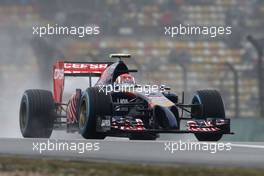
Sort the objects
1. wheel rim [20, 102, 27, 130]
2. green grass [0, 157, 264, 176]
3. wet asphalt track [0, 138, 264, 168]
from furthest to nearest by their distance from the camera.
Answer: wheel rim [20, 102, 27, 130] < wet asphalt track [0, 138, 264, 168] < green grass [0, 157, 264, 176]

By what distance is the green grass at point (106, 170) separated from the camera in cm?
1315

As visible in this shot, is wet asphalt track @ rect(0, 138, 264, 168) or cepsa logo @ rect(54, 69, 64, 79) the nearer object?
wet asphalt track @ rect(0, 138, 264, 168)

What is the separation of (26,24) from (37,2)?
7.89 feet

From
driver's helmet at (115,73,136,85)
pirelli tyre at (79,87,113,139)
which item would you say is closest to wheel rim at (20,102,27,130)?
driver's helmet at (115,73,136,85)

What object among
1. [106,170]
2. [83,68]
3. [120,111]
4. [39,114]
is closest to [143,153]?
[106,170]

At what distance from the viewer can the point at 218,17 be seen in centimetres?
4069

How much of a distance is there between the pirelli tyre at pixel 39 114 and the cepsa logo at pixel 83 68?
1817 millimetres

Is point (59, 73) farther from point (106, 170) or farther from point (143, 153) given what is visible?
point (106, 170)

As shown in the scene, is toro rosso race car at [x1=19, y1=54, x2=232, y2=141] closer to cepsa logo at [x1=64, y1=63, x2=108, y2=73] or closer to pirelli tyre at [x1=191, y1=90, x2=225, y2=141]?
pirelli tyre at [x1=191, y1=90, x2=225, y2=141]

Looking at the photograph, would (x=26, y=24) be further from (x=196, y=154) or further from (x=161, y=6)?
(x=196, y=154)

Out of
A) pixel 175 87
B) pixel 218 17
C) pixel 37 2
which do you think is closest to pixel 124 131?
pixel 175 87

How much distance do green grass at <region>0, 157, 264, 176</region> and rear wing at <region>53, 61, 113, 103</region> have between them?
808 cm

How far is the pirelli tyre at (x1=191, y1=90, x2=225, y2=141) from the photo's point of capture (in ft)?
65.7

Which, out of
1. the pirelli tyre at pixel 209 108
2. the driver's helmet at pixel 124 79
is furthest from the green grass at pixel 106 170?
the pirelli tyre at pixel 209 108
